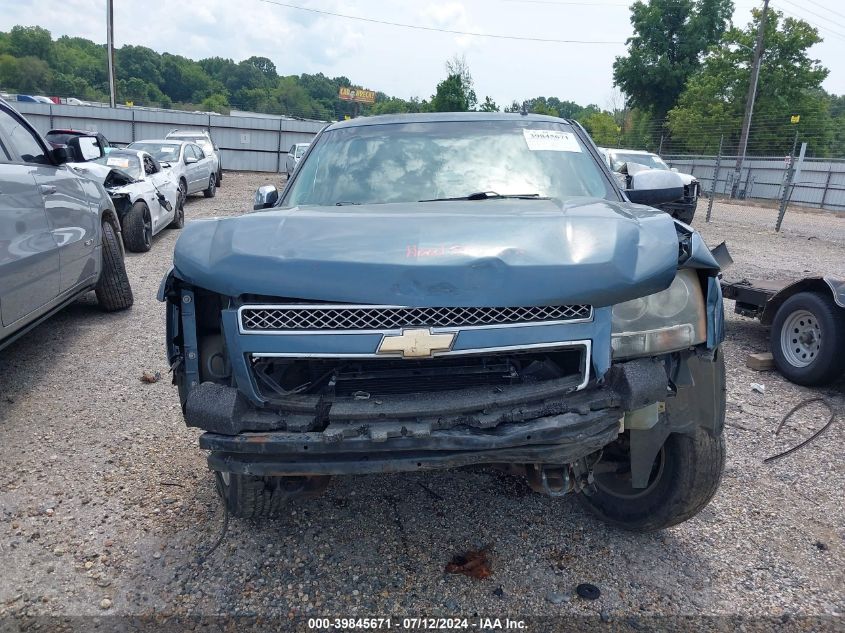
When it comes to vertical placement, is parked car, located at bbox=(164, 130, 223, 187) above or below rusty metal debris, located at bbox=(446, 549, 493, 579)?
above

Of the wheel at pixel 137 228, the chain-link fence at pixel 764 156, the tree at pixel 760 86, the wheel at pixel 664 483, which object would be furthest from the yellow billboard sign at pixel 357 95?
the wheel at pixel 664 483

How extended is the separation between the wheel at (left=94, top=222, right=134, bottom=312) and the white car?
2.85 metres

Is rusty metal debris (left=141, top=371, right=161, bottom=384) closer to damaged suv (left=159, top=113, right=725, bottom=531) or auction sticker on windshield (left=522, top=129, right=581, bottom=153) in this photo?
damaged suv (left=159, top=113, right=725, bottom=531)

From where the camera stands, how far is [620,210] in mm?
2729

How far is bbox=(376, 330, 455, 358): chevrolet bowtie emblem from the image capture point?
2.09m

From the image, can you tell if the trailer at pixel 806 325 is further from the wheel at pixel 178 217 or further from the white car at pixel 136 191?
the wheel at pixel 178 217

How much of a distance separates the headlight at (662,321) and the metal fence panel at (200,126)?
25.2 m

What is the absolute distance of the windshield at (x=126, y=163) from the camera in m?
9.59

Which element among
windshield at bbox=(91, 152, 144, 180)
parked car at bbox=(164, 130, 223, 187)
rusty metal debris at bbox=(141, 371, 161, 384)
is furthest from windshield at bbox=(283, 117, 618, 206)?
parked car at bbox=(164, 130, 223, 187)

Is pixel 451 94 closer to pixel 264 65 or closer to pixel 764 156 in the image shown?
pixel 764 156

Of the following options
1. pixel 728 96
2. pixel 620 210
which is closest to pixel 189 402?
pixel 620 210

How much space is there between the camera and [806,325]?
4.89 m

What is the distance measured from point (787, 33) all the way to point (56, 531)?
4750 centimetres

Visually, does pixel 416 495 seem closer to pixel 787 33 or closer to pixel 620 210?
pixel 620 210
